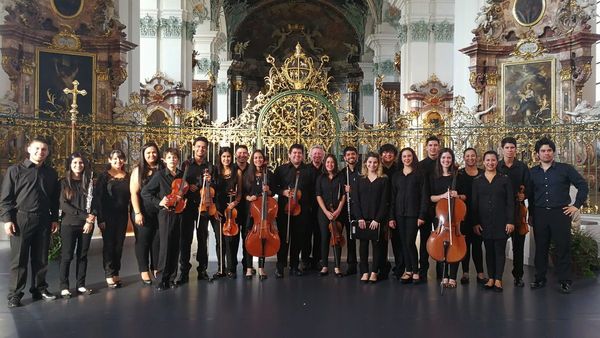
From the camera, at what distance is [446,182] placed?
260 inches

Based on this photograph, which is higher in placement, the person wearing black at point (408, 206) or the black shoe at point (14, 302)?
the person wearing black at point (408, 206)

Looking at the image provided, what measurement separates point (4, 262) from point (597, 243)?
7937mm

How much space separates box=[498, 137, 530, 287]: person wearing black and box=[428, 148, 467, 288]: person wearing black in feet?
1.87

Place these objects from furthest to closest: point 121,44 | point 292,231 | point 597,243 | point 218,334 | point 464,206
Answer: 1. point 121,44
2. point 597,243
3. point 292,231
4. point 464,206
5. point 218,334

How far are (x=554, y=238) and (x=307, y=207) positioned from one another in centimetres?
283

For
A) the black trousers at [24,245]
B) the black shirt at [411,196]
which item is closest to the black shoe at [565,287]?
the black shirt at [411,196]

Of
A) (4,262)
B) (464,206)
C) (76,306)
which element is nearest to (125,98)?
(4,262)

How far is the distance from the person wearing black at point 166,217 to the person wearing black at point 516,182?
3702 millimetres

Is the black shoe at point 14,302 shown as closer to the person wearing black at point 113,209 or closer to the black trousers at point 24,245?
the black trousers at point 24,245

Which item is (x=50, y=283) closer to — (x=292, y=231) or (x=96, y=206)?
(x=96, y=206)

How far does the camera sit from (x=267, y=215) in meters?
Result: 6.87

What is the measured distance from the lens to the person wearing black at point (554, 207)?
649 cm

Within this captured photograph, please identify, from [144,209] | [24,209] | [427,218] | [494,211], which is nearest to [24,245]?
[24,209]

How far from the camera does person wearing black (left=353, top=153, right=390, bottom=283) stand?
6754 millimetres
